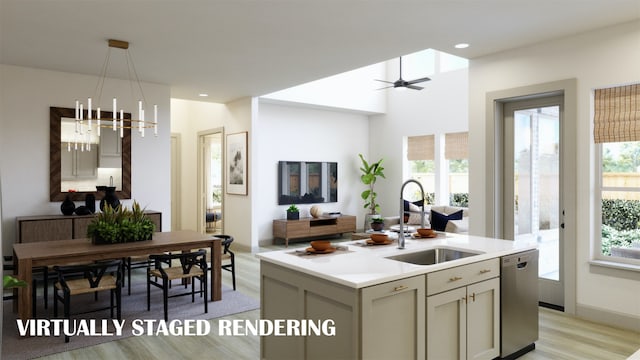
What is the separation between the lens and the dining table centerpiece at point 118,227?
400cm

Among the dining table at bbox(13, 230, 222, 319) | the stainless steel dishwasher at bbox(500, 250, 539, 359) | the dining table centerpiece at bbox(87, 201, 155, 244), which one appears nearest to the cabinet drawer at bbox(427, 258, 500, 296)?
the stainless steel dishwasher at bbox(500, 250, 539, 359)

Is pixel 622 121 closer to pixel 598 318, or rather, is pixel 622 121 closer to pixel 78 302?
pixel 598 318

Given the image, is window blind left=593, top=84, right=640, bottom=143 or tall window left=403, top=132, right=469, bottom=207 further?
tall window left=403, top=132, right=469, bottom=207

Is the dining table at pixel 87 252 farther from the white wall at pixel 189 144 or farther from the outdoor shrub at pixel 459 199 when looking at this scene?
the outdoor shrub at pixel 459 199

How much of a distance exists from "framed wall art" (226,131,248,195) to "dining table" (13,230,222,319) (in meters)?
2.61

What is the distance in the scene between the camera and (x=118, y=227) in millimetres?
4109

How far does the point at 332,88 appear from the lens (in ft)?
27.5

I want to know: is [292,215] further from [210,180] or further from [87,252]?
[87,252]

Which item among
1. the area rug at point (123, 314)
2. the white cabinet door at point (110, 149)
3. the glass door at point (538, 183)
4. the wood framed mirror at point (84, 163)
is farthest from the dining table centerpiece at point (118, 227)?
the glass door at point (538, 183)

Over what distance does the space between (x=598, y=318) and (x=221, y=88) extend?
214 inches

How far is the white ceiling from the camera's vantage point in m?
3.34

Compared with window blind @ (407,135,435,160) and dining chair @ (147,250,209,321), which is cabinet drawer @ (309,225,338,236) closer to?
Answer: window blind @ (407,135,435,160)

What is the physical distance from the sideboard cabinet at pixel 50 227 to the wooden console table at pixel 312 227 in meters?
3.38

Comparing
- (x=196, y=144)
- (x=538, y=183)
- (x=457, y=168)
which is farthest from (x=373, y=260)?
(x=196, y=144)
